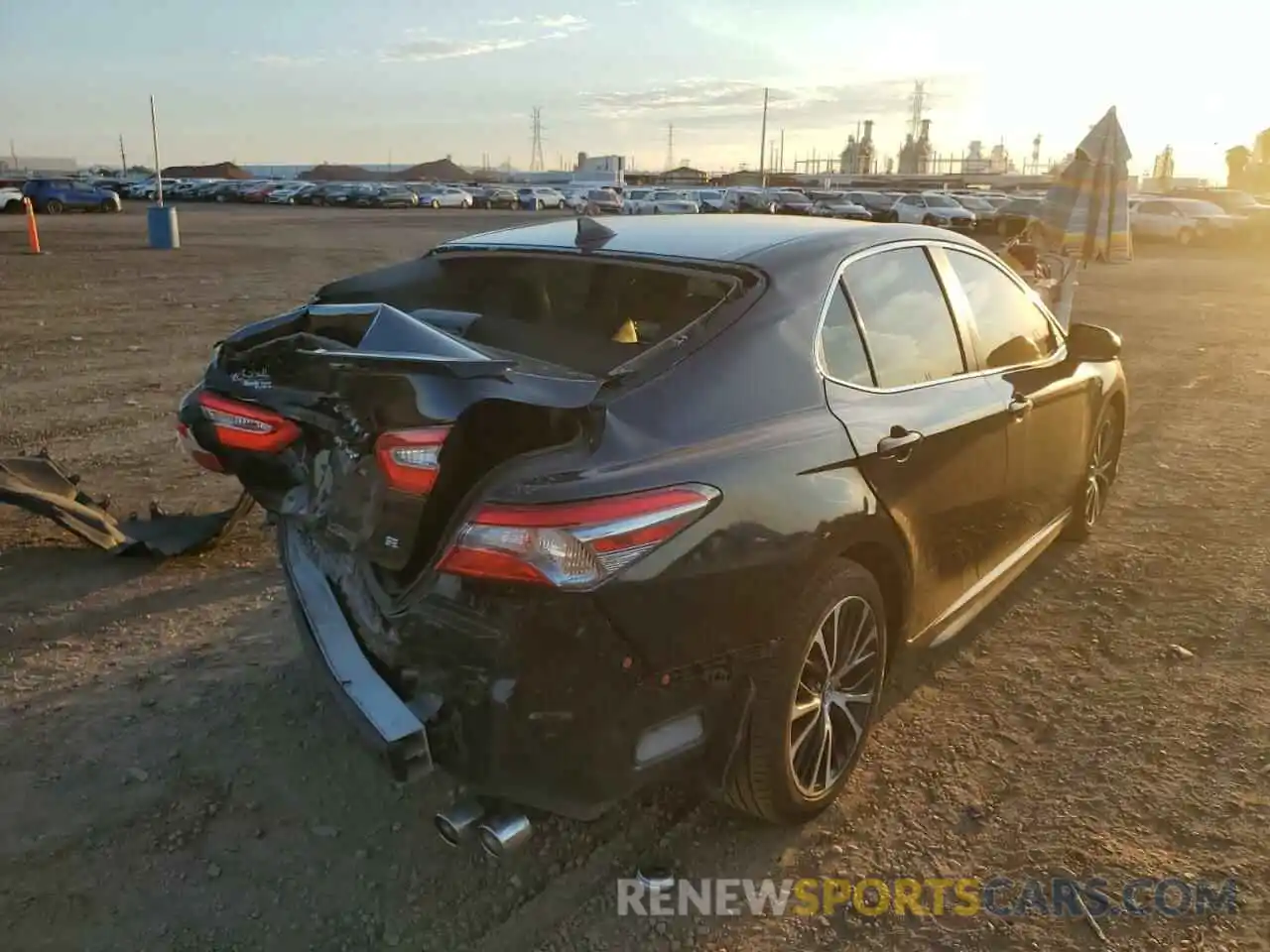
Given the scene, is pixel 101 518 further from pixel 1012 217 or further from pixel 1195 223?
pixel 1195 223

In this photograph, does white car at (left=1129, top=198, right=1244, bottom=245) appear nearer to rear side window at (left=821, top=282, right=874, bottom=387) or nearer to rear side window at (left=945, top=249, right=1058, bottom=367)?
rear side window at (left=945, top=249, right=1058, bottom=367)

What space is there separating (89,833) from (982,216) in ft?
156

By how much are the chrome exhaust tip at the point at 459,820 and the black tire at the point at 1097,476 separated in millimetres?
3795

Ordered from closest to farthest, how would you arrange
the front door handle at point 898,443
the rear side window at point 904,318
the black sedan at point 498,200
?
1. the front door handle at point 898,443
2. the rear side window at point 904,318
3. the black sedan at point 498,200

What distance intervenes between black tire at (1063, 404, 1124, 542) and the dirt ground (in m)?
0.12

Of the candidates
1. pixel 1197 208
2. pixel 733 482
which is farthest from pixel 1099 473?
pixel 1197 208

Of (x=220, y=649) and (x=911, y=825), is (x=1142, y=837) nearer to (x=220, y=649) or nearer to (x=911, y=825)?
(x=911, y=825)

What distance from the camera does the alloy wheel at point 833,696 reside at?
2.94 meters

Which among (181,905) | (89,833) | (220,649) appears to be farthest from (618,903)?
(220,649)

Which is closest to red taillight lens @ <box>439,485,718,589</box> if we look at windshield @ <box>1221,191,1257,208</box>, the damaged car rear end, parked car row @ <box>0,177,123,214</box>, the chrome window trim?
the damaged car rear end

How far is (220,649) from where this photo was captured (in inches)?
161

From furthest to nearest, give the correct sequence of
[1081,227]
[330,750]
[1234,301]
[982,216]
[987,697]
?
[982,216], [1234,301], [1081,227], [987,697], [330,750]

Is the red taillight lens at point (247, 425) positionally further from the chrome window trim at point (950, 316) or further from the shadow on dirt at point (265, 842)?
the chrome window trim at point (950, 316)

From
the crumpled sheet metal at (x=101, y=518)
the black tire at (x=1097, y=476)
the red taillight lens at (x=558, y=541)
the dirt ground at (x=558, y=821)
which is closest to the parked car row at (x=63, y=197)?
the crumpled sheet metal at (x=101, y=518)
